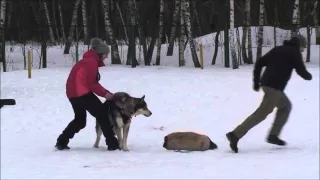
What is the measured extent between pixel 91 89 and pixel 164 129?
307cm

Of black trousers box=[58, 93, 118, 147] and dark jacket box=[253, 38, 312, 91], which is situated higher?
dark jacket box=[253, 38, 312, 91]

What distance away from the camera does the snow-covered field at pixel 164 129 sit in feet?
23.1

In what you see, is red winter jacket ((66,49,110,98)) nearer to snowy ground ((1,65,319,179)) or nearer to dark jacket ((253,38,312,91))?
snowy ground ((1,65,319,179))

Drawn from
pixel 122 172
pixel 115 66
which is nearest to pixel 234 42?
pixel 115 66

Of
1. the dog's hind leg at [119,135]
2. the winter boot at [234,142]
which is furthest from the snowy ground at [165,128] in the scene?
the dog's hind leg at [119,135]

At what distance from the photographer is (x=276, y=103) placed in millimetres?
7977

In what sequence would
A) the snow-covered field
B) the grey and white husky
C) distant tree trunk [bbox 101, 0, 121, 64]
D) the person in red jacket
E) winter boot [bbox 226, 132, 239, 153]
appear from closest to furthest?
1. the snow-covered field
2. winter boot [bbox 226, 132, 239, 153]
3. the person in red jacket
4. the grey and white husky
5. distant tree trunk [bbox 101, 0, 121, 64]

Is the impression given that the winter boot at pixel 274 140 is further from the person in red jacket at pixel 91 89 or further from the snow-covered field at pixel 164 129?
the person in red jacket at pixel 91 89

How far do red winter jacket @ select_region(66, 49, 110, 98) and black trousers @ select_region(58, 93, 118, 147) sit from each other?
109 millimetres

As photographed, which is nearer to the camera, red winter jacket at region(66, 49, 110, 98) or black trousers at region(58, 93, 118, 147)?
red winter jacket at region(66, 49, 110, 98)

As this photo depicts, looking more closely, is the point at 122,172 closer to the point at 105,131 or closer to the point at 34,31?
the point at 105,131

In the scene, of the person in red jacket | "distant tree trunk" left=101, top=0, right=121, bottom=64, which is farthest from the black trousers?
"distant tree trunk" left=101, top=0, right=121, bottom=64

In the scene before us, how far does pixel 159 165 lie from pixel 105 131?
1.42 meters

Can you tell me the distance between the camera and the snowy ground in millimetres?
7055
